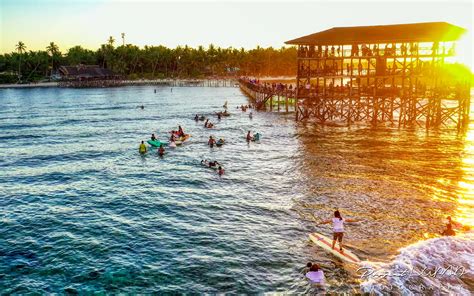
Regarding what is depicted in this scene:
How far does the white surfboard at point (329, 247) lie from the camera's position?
1895 centimetres

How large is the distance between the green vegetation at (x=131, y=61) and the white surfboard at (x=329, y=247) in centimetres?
16056

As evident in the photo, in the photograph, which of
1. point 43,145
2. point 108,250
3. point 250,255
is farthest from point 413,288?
point 43,145

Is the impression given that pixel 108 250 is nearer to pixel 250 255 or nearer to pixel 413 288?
pixel 250 255

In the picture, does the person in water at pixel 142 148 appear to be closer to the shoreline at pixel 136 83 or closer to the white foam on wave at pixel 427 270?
the white foam on wave at pixel 427 270

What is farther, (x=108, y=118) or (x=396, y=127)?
(x=108, y=118)

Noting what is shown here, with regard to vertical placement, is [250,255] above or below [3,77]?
below

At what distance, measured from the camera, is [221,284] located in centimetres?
1761

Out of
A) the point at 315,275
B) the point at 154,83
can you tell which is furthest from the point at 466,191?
the point at 154,83

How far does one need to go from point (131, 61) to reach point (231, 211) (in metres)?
161

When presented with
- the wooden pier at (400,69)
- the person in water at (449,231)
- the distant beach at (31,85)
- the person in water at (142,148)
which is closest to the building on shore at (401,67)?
the wooden pier at (400,69)

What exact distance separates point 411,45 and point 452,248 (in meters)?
35.7

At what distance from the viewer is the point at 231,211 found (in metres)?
25.9

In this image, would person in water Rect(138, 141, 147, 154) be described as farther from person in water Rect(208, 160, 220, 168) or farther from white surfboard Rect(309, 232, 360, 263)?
white surfboard Rect(309, 232, 360, 263)

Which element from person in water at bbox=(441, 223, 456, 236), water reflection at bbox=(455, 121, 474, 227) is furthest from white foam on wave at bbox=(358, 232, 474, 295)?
water reflection at bbox=(455, 121, 474, 227)
